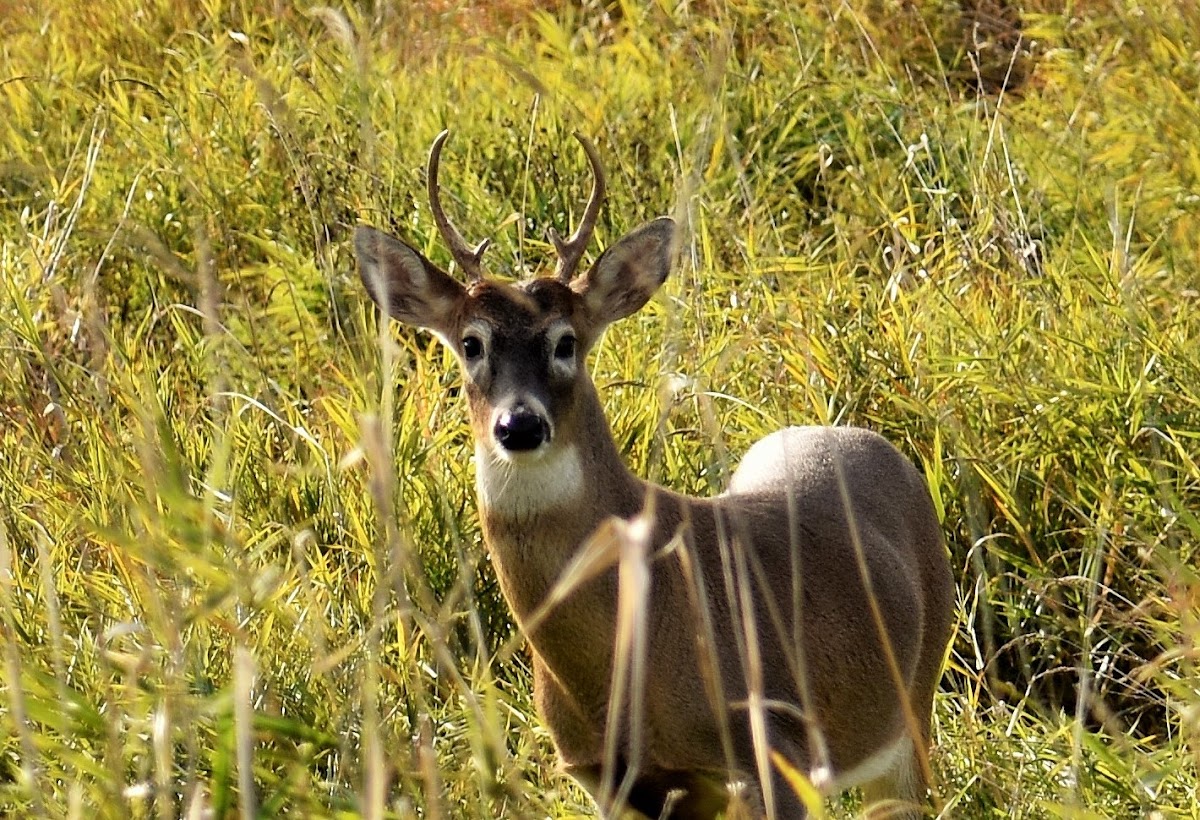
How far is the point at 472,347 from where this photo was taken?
4.03 m

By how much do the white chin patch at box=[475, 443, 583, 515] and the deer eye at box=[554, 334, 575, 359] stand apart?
211 mm

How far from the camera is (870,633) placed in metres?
4.29

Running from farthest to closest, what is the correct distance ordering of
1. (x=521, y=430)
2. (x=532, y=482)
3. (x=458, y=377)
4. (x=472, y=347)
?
(x=458, y=377) < (x=472, y=347) < (x=532, y=482) < (x=521, y=430)

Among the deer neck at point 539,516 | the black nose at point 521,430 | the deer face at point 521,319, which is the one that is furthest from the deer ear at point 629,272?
the black nose at point 521,430

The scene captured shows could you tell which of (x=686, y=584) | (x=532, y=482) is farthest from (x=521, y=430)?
(x=686, y=584)

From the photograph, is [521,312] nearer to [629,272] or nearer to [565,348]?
[565,348]

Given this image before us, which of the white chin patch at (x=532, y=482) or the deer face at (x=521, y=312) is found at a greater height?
the deer face at (x=521, y=312)

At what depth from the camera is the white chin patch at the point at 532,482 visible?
378cm

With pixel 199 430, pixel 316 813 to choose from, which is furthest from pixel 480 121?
pixel 316 813

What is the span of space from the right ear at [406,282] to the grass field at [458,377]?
0.54ft

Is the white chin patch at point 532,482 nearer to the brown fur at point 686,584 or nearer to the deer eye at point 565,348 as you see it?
the brown fur at point 686,584

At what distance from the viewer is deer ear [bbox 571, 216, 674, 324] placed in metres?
4.27

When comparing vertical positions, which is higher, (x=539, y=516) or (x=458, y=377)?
(x=539, y=516)

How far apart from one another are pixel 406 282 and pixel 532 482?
69 centimetres
